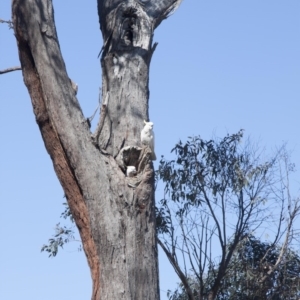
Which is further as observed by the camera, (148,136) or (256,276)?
(256,276)

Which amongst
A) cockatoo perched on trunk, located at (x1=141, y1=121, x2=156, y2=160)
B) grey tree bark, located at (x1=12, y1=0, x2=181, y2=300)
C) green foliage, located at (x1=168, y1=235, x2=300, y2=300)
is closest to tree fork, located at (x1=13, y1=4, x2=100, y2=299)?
grey tree bark, located at (x1=12, y1=0, x2=181, y2=300)

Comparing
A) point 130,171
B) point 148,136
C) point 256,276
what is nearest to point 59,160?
point 130,171

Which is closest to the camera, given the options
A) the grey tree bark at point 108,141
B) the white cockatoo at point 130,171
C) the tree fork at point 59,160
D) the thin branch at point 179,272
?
the grey tree bark at point 108,141

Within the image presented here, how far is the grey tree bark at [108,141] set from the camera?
4965 millimetres

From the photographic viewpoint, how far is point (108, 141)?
17.9ft

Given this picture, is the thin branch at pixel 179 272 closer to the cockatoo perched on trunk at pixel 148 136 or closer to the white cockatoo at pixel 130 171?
the cockatoo perched on trunk at pixel 148 136

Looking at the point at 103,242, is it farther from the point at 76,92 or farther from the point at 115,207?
the point at 76,92

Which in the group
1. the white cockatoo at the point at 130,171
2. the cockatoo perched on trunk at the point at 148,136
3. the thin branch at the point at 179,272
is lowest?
the white cockatoo at the point at 130,171

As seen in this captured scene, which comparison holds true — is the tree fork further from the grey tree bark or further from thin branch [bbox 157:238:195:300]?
thin branch [bbox 157:238:195:300]

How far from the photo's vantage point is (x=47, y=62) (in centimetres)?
554

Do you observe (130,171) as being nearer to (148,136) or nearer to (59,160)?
(148,136)

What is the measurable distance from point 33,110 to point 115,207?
1.05m

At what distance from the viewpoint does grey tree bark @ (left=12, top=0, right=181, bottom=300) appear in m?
4.96

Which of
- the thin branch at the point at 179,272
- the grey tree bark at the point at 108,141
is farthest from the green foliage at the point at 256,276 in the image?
the grey tree bark at the point at 108,141
